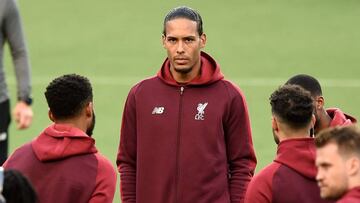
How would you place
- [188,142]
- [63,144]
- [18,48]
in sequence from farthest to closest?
[18,48] → [188,142] → [63,144]

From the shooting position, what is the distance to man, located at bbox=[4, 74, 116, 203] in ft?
19.0

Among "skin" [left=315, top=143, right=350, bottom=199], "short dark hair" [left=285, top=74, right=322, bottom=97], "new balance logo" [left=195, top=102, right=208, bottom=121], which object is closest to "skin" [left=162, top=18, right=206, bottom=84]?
"new balance logo" [left=195, top=102, right=208, bottom=121]

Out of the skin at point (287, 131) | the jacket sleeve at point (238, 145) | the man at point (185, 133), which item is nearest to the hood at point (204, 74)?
the man at point (185, 133)

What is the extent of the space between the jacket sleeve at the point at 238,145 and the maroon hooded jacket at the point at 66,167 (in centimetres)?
80

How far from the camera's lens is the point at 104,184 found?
5816 millimetres

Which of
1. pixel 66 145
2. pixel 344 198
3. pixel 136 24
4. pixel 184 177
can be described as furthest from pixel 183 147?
pixel 136 24

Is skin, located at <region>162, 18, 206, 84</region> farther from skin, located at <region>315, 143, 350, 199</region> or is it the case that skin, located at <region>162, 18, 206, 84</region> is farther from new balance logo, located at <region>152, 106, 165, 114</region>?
skin, located at <region>315, 143, 350, 199</region>

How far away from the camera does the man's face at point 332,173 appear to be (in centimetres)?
481

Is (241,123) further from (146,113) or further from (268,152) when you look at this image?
(268,152)

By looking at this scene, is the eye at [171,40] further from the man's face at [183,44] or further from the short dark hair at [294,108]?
the short dark hair at [294,108]

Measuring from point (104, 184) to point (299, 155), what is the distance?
98cm

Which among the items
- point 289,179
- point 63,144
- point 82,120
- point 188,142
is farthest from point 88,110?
point 289,179

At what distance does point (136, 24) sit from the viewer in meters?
15.3

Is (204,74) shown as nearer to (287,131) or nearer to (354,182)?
(287,131)
